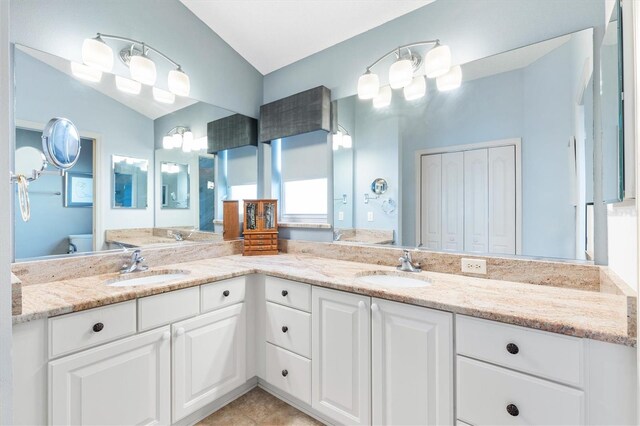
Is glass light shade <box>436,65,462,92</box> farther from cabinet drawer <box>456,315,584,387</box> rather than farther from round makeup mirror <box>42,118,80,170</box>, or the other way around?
round makeup mirror <box>42,118,80,170</box>

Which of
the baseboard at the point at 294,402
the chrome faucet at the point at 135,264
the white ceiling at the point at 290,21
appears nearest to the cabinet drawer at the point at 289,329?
the baseboard at the point at 294,402

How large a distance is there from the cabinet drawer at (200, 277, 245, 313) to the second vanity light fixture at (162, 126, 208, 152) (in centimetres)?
111

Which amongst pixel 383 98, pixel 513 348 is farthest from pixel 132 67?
pixel 513 348

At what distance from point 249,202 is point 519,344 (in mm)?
2077

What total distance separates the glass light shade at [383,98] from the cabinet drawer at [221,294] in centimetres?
151

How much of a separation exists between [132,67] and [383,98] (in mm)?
1667

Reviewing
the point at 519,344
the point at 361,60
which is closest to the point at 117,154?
the point at 361,60

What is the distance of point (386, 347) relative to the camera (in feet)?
4.75

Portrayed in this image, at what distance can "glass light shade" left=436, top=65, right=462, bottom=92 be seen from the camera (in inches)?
72.8

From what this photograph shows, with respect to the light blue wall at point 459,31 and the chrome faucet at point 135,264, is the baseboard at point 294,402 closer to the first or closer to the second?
the chrome faucet at point 135,264

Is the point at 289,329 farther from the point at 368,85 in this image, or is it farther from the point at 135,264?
the point at 368,85

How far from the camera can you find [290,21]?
2.32 meters

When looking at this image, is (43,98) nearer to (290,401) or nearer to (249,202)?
(249,202)

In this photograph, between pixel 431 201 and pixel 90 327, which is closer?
pixel 90 327
